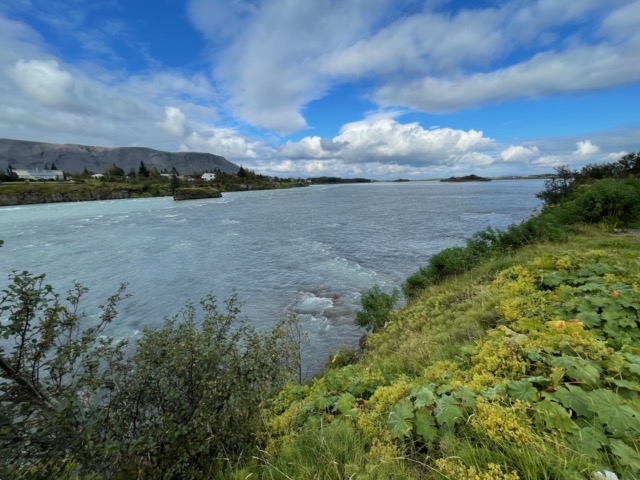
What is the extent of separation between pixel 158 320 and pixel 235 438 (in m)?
10.6

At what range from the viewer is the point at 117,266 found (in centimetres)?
2142

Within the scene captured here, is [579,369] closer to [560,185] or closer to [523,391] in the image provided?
[523,391]

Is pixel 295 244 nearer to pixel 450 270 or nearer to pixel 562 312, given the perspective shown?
pixel 450 270

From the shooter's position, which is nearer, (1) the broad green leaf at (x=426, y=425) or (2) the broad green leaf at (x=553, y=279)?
(1) the broad green leaf at (x=426, y=425)

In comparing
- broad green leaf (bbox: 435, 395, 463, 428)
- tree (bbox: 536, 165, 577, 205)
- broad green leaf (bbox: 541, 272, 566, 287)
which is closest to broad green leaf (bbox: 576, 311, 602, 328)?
broad green leaf (bbox: 541, 272, 566, 287)

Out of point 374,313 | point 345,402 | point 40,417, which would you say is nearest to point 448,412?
point 345,402

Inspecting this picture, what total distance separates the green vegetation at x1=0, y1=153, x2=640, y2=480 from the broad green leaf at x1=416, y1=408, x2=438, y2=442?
0.7 inches

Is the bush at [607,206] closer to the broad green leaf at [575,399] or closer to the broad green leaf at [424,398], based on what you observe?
the broad green leaf at [575,399]

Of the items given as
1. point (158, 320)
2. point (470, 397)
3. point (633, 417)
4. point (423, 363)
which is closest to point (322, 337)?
point (423, 363)

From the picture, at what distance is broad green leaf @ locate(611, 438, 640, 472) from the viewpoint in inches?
89.0

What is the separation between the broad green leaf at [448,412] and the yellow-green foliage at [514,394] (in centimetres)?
1

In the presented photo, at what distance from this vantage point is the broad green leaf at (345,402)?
4133 mm

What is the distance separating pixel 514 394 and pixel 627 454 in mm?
945

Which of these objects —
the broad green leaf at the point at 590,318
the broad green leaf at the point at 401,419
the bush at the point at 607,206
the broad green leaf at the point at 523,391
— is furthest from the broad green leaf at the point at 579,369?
the bush at the point at 607,206
